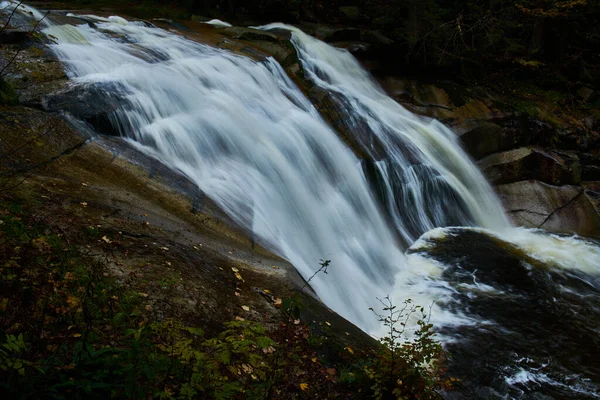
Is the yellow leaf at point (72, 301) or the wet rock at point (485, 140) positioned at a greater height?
the wet rock at point (485, 140)

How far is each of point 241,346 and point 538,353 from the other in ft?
14.9

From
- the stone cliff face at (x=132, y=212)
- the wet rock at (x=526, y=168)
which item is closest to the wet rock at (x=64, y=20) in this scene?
the stone cliff face at (x=132, y=212)

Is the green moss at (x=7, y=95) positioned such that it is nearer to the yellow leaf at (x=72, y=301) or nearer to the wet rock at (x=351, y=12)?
the yellow leaf at (x=72, y=301)

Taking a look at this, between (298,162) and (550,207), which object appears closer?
(298,162)

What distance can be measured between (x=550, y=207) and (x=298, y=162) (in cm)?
731

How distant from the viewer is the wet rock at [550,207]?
449 inches

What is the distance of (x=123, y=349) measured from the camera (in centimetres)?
266

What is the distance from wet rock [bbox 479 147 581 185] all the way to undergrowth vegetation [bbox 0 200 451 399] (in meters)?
9.41

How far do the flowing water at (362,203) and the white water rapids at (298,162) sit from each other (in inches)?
1.2

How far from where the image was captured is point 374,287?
284 inches

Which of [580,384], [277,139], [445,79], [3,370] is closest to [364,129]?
[277,139]

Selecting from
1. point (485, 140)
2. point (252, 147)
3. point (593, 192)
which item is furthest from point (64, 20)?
point (593, 192)

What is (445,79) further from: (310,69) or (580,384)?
(580,384)

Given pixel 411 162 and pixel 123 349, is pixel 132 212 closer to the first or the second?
pixel 123 349
